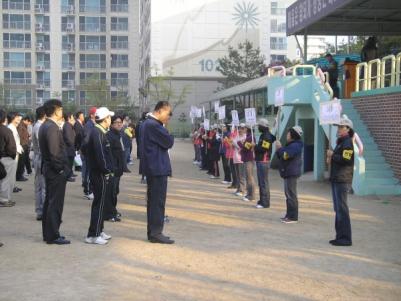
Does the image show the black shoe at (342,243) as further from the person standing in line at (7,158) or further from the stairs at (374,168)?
the person standing in line at (7,158)

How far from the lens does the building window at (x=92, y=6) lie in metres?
76.8

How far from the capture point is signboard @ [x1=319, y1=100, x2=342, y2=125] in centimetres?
960

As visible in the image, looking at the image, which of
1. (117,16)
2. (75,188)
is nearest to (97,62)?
(117,16)

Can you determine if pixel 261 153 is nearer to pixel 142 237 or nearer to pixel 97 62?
pixel 142 237

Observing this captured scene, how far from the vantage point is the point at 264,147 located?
10789 mm

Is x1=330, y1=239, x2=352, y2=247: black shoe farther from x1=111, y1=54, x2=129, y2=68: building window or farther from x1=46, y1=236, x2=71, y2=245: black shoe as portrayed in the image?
x1=111, y1=54, x2=129, y2=68: building window

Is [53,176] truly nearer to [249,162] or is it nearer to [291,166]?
[291,166]

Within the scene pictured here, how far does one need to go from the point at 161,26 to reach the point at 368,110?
5599cm

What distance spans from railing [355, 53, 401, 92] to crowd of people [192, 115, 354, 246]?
6.77 feet

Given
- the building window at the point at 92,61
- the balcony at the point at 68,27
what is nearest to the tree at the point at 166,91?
the building window at the point at 92,61

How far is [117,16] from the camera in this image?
7644 cm

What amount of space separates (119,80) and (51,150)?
7132cm

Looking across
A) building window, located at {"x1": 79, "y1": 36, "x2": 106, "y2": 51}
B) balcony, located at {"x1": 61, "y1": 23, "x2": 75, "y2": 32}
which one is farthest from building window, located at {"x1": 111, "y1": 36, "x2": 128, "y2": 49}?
balcony, located at {"x1": 61, "y1": 23, "x2": 75, "y2": 32}

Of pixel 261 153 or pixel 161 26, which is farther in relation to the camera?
pixel 161 26
